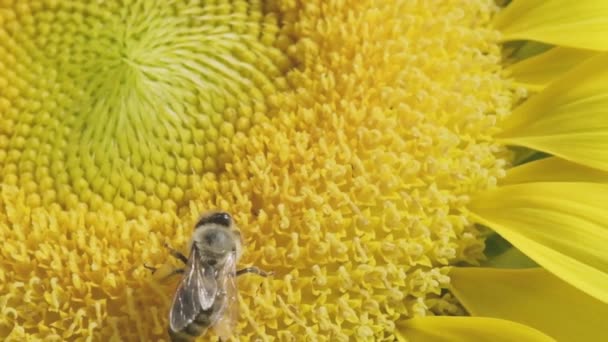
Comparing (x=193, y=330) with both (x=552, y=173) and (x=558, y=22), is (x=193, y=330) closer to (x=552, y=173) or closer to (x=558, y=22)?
(x=552, y=173)

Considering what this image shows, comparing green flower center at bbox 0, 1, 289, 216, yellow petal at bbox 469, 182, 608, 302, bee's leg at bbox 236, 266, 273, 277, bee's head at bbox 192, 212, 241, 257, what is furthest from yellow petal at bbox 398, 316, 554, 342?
green flower center at bbox 0, 1, 289, 216

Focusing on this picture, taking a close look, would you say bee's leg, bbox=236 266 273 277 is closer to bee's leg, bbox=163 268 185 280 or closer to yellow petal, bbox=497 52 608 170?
bee's leg, bbox=163 268 185 280

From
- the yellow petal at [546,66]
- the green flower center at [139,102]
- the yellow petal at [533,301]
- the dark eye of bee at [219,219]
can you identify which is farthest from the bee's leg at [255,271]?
the yellow petal at [546,66]

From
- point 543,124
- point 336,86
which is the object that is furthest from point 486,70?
point 336,86

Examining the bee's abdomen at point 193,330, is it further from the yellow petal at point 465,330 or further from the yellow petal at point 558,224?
the yellow petal at point 558,224

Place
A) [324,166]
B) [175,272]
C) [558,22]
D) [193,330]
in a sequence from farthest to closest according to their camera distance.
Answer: [558,22] → [324,166] → [175,272] → [193,330]

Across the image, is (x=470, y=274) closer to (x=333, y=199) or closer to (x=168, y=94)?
(x=333, y=199)

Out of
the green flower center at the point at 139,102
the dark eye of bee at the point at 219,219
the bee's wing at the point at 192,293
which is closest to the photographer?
the bee's wing at the point at 192,293

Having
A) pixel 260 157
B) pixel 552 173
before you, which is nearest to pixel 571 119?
pixel 552 173
